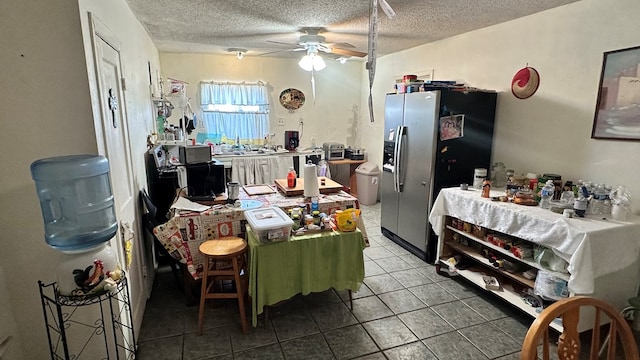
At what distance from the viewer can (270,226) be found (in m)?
2.13

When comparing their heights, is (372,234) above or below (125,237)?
below

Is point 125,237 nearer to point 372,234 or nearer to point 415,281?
point 415,281

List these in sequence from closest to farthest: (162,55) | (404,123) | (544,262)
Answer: (544,262) < (404,123) < (162,55)

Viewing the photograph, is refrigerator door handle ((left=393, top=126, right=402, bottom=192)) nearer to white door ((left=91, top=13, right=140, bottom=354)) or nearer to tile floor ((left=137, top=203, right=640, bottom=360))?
tile floor ((left=137, top=203, right=640, bottom=360))

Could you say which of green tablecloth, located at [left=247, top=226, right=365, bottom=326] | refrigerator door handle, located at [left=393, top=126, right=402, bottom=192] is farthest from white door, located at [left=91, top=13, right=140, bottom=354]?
refrigerator door handle, located at [left=393, top=126, right=402, bottom=192]

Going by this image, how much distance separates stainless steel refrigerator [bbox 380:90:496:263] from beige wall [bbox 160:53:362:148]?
93.4 inches

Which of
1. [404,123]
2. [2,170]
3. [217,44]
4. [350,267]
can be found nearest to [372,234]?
[404,123]

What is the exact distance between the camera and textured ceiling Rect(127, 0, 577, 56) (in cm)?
260

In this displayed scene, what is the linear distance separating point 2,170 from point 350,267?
6.75 ft

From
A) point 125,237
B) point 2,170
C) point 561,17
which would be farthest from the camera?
point 561,17

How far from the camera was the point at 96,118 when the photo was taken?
160 centimetres

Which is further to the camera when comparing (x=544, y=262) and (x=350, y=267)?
(x=350, y=267)

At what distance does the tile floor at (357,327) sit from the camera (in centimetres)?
209

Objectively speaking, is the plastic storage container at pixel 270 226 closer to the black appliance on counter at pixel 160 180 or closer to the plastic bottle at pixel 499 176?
the black appliance on counter at pixel 160 180
